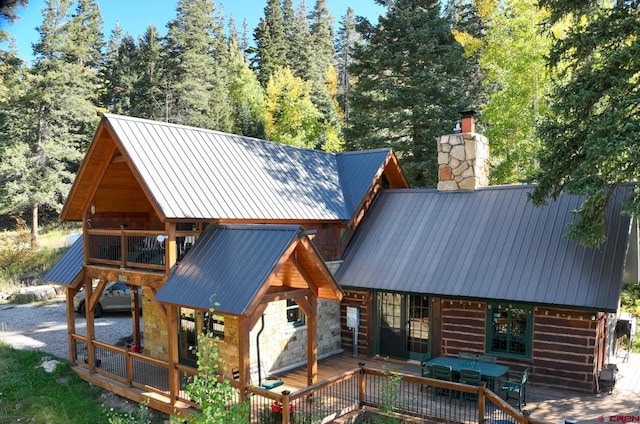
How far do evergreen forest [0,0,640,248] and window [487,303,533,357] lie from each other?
2223 mm

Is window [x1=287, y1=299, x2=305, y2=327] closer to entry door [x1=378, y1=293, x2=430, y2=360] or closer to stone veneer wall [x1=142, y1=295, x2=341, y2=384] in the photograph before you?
stone veneer wall [x1=142, y1=295, x2=341, y2=384]

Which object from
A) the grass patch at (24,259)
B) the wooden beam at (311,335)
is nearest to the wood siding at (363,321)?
the wooden beam at (311,335)

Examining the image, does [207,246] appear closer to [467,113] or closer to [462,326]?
[462,326]

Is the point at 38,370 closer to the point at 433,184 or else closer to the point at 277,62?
the point at 433,184

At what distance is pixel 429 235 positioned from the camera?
13555mm

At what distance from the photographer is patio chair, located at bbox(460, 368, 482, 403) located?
962 cm

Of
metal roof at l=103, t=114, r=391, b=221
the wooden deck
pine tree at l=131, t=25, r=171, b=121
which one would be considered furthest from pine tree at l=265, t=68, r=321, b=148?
the wooden deck

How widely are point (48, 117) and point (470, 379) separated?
3021 cm

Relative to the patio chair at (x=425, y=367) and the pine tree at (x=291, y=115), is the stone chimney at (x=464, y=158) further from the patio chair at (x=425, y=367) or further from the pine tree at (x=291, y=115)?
the pine tree at (x=291, y=115)

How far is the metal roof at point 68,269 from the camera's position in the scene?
1249cm

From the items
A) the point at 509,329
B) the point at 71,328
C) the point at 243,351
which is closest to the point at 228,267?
the point at 243,351

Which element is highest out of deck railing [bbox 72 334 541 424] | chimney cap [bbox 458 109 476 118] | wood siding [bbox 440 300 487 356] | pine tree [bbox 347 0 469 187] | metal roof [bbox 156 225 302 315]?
pine tree [bbox 347 0 469 187]

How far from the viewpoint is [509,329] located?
11.2 m

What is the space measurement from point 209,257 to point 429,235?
6.49 meters
